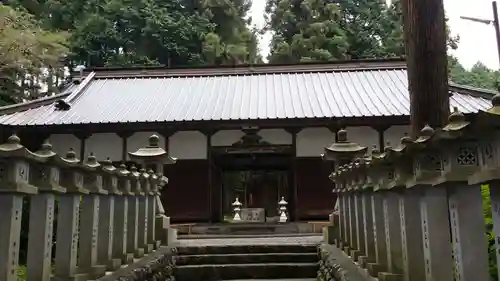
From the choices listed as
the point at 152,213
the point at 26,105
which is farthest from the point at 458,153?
the point at 26,105

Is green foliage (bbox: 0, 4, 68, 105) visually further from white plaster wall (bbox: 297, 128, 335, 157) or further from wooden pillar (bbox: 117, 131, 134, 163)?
white plaster wall (bbox: 297, 128, 335, 157)

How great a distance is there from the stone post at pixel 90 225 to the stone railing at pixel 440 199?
8.20 ft

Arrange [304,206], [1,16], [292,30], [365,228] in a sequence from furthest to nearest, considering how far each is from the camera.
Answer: [292,30] < [1,16] < [304,206] < [365,228]

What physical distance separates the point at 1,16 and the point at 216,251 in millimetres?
12048

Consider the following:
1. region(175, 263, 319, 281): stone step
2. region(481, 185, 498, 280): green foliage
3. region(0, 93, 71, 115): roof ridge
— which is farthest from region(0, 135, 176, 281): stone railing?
region(0, 93, 71, 115): roof ridge

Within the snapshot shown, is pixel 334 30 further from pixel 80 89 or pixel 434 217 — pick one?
pixel 434 217

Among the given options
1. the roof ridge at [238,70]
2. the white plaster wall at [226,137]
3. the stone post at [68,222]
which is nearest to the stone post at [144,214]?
the stone post at [68,222]

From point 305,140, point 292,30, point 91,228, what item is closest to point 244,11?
point 292,30

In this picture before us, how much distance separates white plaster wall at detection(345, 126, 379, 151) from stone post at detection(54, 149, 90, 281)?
30.1 ft

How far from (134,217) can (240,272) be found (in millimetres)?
1917

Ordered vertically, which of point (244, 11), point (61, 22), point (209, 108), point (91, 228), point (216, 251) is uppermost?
point (244, 11)

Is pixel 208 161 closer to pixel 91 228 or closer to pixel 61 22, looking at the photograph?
pixel 91 228

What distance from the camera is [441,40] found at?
18.0 feet

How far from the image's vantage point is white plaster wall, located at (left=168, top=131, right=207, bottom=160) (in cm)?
1256
